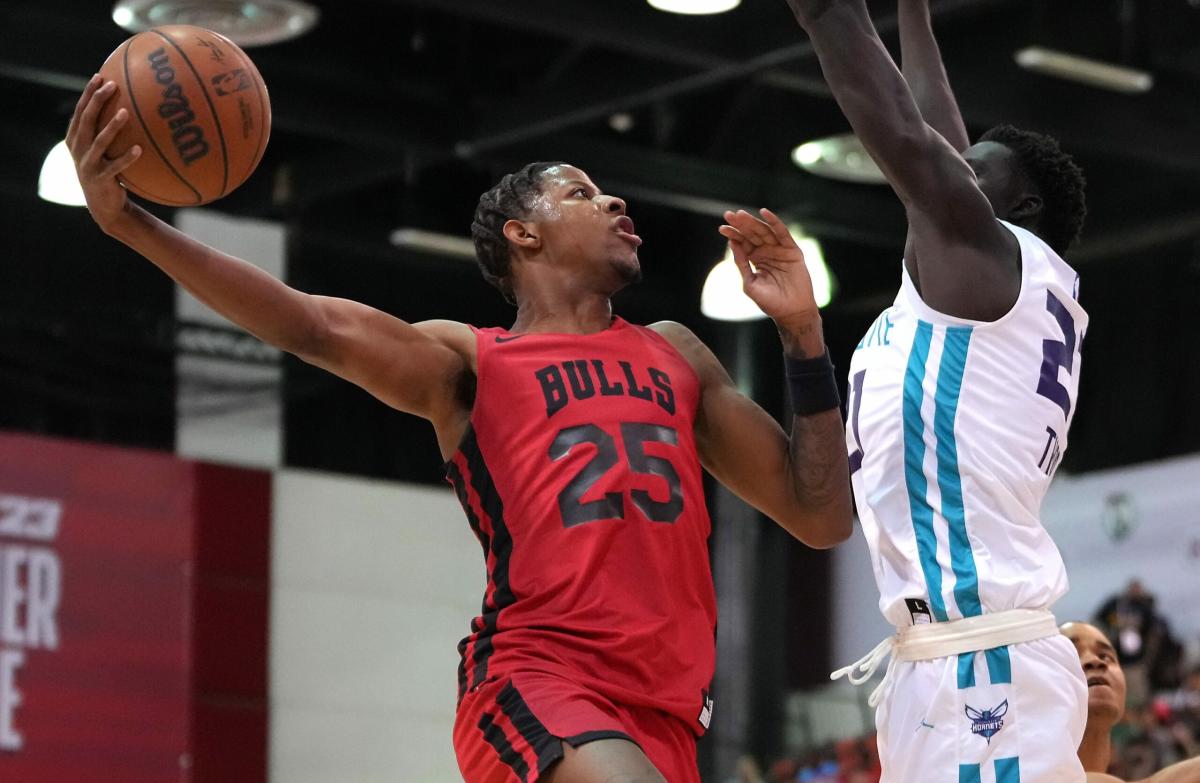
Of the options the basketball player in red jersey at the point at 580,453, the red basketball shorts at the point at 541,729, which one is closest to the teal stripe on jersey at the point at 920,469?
the basketball player in red jersey at the point at 580,453

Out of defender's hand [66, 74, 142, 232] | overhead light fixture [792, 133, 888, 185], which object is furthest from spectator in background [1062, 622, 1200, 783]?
overhead light fixture [792, 133, 888, 185]

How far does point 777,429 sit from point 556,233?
2.19ft

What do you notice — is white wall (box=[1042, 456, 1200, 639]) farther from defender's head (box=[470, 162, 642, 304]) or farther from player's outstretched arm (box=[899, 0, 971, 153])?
defender's head (box=[470, 162, 642, 304])

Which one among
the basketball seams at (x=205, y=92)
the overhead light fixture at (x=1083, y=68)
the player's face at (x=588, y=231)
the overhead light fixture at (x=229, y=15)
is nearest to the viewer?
the basketball seams at (x=205, y=92)

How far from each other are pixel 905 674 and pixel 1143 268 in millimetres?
10165

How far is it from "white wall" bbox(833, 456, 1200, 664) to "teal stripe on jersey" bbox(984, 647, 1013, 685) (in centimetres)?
908

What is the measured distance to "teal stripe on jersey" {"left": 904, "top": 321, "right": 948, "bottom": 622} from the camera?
4047 millimetres

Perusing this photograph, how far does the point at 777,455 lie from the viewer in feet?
14.7

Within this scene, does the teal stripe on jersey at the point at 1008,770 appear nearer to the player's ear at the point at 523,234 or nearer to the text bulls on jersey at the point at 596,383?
the text bulls on jersey at the point at 596,383

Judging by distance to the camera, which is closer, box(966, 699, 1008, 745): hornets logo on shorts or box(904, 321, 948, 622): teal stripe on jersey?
box(966, 699, 1008, 745): hornets logo on shorts

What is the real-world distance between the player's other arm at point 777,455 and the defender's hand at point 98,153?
130cm

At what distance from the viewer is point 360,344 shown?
423 cm

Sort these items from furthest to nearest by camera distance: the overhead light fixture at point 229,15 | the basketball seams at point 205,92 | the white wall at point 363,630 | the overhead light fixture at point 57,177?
the white wall at point 363,630 < the overhead light fixture at point 57,177 < the overhead light fixture at point 229,15 < the basketball seams at point 205,92

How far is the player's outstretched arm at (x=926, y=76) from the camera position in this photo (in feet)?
15.6
